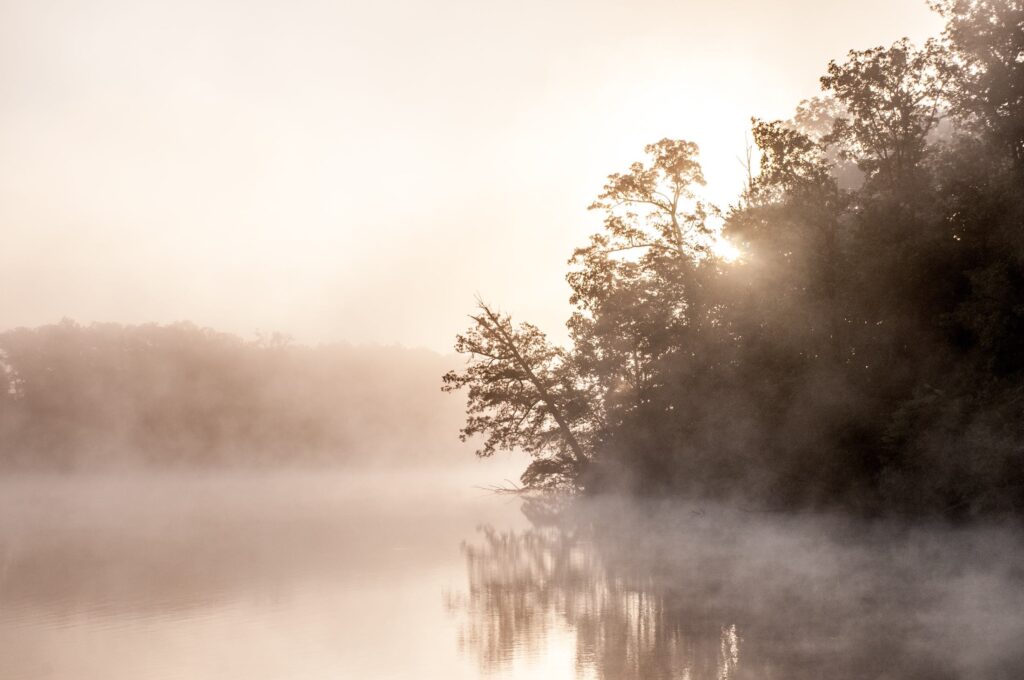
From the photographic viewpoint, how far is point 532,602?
2019 cm

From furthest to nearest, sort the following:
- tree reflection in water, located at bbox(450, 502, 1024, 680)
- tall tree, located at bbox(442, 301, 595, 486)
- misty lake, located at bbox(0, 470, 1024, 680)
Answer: tall tree, located at bbox(442, 301, 595, 486)
misty lake, located at bbox(0, 470, 1024, 680)
tree reflection in water, located at bbox(450, 502, 1024, 680)

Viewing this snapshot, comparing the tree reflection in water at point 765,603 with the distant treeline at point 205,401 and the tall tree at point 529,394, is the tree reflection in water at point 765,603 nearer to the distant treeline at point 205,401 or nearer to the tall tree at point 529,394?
the tall tree at point 529,394

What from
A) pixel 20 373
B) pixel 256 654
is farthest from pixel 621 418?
pixel 20 373

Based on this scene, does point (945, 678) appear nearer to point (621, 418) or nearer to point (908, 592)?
point (908, 592)

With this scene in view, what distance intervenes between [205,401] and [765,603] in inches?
4125

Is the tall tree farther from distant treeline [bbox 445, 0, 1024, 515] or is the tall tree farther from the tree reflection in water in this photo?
the tree reflection in water

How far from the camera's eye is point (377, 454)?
446 ft

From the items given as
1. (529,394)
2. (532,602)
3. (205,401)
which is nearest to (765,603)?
(532,602)

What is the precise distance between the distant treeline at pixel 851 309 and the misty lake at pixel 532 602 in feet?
6.45

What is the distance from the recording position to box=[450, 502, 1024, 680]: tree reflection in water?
45.1ft

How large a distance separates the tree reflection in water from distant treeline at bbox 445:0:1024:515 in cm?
210

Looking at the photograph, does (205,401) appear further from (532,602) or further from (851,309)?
(532,602)

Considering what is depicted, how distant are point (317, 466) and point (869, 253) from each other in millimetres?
105394

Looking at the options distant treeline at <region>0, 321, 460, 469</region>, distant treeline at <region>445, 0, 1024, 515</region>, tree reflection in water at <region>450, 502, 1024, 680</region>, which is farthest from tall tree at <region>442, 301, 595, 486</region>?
distant treeline at <region>0, 321, 460, 469</region>
